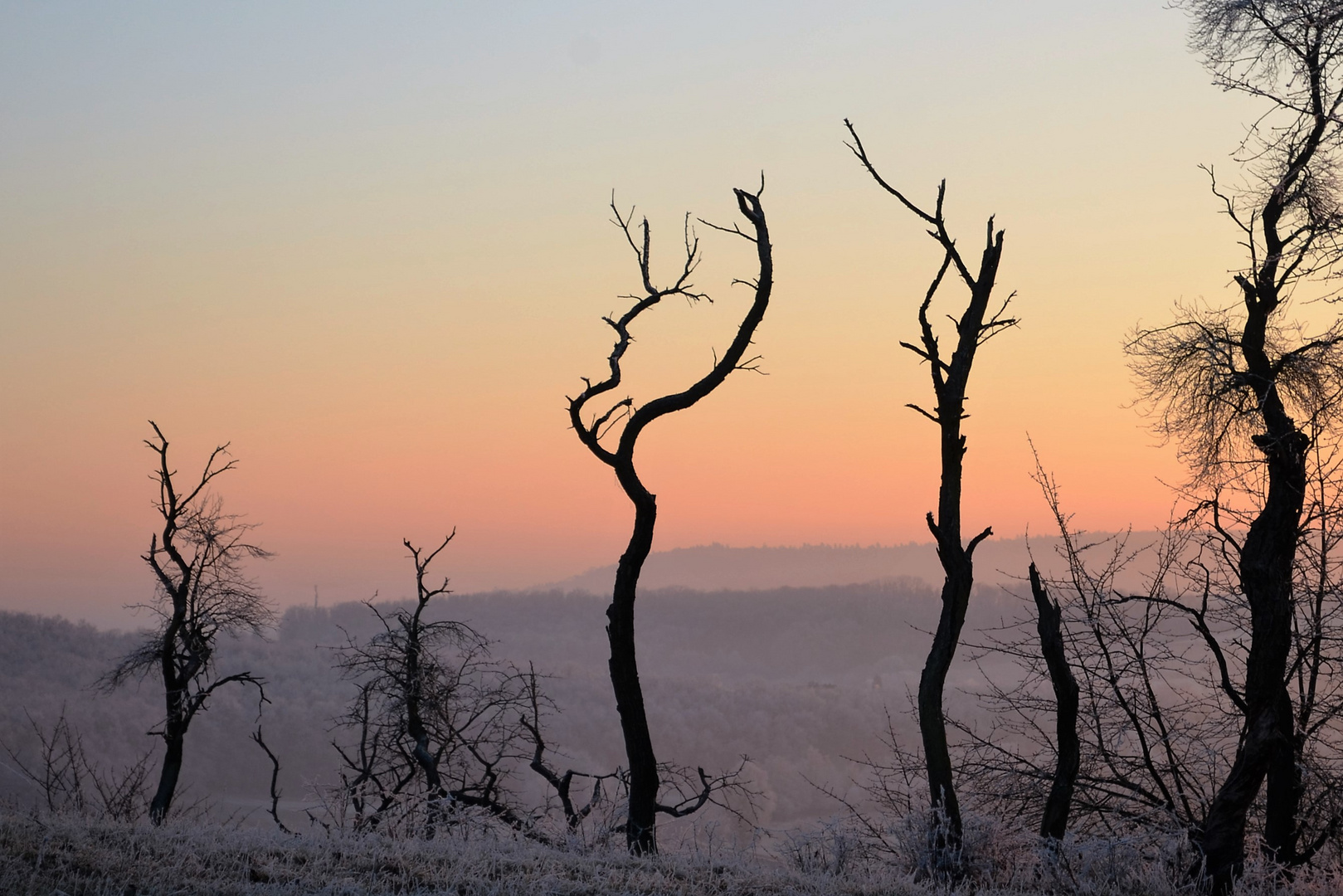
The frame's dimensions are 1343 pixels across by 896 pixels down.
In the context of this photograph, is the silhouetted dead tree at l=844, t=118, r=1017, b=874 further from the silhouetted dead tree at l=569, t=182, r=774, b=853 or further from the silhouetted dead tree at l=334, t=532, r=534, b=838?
the silhouetted dead tree at l=334, t=532, r=534, b=838

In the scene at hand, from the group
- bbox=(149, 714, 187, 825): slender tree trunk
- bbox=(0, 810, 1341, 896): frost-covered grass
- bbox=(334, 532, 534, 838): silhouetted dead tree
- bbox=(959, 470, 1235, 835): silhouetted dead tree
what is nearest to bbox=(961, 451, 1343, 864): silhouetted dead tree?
bbox=(959, 470, 1235, 835): silhouetted dead tree

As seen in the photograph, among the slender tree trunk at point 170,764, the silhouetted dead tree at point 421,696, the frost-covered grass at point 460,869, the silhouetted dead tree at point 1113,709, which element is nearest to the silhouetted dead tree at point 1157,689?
the silhouetted dead tree at point 1113,709

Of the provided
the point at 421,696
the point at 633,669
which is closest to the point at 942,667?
the point at 633,669

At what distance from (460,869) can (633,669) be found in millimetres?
4667

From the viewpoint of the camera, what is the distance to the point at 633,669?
Result: 11.9 metres

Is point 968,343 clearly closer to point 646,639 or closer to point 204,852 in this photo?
point 204,852

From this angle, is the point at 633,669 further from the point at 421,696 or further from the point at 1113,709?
the point at 421,696

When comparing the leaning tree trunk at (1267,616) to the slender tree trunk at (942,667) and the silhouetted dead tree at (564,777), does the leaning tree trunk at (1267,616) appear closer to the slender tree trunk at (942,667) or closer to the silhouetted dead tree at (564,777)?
the slender tree trunk at (942,667)

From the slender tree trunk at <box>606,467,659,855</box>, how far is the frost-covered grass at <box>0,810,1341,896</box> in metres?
2.34

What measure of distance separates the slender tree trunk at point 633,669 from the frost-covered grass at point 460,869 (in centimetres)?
234

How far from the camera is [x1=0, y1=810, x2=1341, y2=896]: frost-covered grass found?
269 inches

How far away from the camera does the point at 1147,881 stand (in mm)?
8648

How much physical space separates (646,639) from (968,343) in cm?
11058

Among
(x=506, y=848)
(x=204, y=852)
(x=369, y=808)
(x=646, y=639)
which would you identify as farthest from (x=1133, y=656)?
(x=646, y=639)
